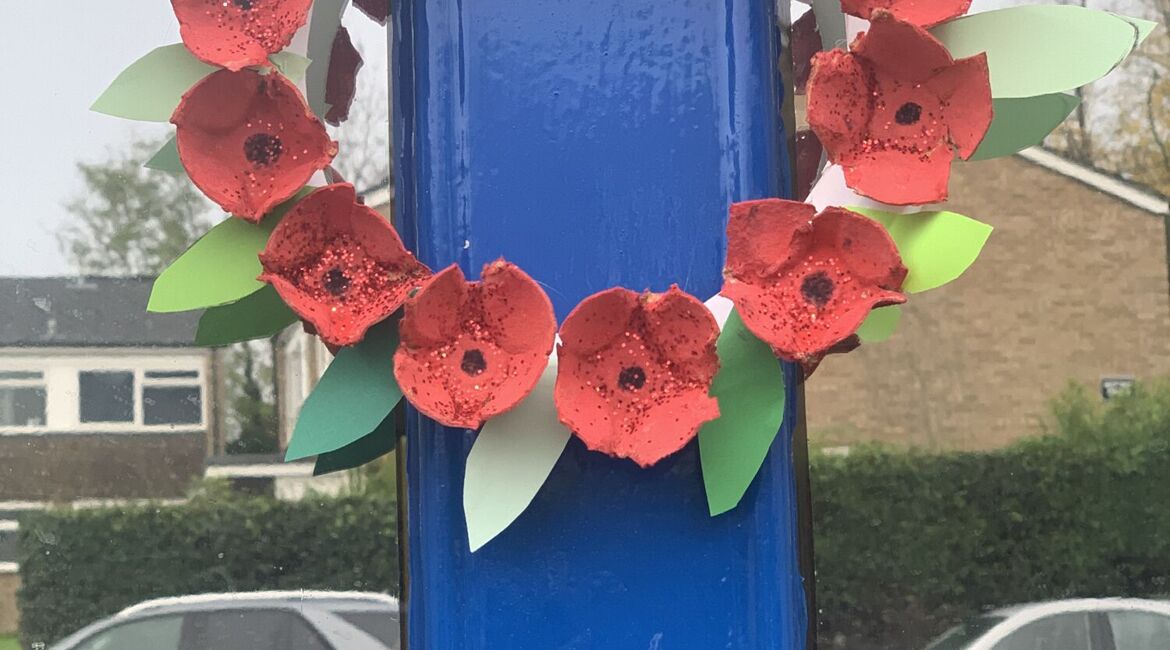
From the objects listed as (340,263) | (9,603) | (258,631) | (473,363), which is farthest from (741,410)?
(9,603)

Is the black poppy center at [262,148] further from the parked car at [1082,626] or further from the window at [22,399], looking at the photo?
the parked car at [1082,626]

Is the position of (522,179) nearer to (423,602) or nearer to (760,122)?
(760,122)

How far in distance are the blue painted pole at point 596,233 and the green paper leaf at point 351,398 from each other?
0.06 meters

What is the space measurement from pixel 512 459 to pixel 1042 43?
0.44 metres

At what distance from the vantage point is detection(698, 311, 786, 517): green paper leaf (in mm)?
641

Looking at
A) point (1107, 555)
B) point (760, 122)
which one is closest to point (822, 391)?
point (1107, 555)

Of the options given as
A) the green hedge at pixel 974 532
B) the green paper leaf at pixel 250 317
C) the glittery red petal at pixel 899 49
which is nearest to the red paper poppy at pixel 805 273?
the glittery red petal at pixel 899 49

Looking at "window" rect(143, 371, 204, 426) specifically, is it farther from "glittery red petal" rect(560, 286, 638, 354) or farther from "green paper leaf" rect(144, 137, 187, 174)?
"glittery red petal" rect(560, 286, 638, 354)

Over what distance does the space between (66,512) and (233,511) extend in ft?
0.77

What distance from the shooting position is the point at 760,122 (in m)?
0.71

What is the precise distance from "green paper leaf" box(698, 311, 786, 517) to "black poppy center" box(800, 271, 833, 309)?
0.15 feet

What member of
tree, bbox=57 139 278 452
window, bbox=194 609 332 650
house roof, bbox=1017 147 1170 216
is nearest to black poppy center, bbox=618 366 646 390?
window, bbox=194 609 332 650

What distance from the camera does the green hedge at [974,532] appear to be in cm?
156

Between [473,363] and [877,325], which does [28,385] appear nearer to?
[473,363]
